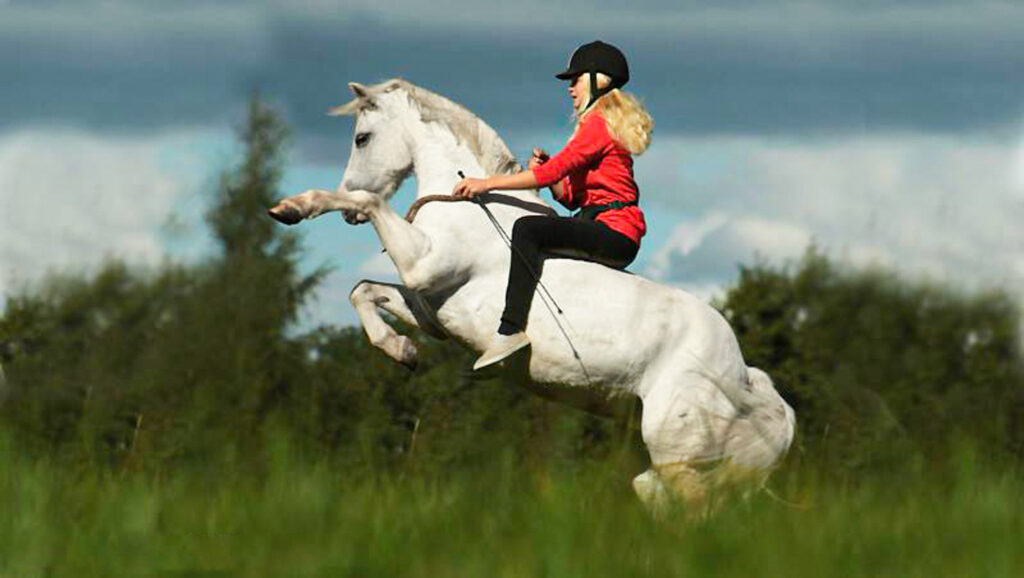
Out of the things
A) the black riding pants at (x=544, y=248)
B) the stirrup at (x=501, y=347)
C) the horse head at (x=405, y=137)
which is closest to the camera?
the stirrup at (x=501, y=347)

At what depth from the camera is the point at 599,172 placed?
26.5ft

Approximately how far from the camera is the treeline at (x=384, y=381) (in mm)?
8125

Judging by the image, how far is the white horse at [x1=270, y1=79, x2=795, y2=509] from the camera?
7.80 meters

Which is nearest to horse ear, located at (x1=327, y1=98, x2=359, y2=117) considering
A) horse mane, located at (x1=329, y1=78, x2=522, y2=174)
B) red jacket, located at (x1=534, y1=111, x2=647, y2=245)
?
horse mane, located at (x1=329, y1=78, x2=522, y2=174)

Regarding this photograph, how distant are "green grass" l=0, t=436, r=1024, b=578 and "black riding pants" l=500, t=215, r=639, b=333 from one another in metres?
1.05

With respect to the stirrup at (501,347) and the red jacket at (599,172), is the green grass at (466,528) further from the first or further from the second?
the red jacket at (599,172)

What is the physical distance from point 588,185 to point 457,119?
2.92 ft

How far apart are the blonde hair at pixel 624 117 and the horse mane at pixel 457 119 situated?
527 mm

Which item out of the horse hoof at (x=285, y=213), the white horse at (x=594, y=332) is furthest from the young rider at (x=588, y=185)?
the horse hoof at (x=285, y=213)

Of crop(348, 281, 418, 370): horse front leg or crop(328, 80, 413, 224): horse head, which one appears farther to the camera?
crop(328, 80, 413, 224): horse head

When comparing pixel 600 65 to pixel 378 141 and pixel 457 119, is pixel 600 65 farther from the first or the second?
pixel 378 141

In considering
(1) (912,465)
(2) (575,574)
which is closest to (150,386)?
(1) (912,465)

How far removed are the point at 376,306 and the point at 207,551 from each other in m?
2.77

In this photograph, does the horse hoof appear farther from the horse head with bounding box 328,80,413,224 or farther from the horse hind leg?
the horse hind leg
